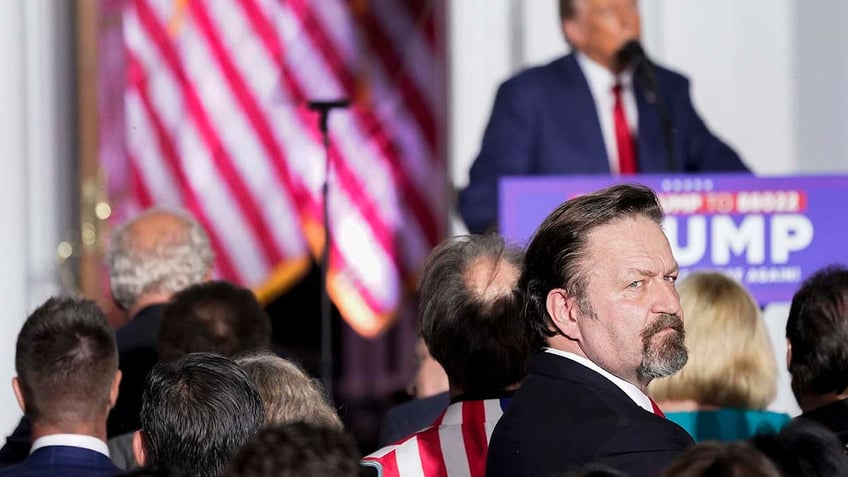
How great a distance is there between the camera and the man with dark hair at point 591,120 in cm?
625

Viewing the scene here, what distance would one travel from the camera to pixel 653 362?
252 cm

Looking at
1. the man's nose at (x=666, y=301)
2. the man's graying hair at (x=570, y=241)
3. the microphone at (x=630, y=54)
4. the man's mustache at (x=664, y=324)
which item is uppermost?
the microphone at (x=630, y=54)

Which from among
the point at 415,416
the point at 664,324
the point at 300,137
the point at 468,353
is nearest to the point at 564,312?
the point at 664,324

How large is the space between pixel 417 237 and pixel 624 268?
4930 mm

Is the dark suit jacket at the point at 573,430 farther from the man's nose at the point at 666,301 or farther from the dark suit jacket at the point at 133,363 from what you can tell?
the dark suit jacket at the point at 133,363

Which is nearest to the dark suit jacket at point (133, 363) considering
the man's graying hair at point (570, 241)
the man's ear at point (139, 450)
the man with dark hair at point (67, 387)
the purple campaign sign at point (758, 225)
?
the man with dark hair at point (67, 387)

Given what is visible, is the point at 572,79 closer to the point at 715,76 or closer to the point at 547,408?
the point at 715,76

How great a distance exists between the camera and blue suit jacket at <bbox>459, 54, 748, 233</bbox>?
6.23 m

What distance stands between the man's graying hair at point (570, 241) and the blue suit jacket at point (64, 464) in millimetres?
940

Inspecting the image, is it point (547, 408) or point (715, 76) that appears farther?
point (715, 76)

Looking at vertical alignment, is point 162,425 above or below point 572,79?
below

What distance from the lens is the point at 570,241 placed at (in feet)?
8.48

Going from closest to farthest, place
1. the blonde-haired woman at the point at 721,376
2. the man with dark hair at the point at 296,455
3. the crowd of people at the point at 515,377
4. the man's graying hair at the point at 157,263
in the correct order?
the man with dark hair at the point at 296,455, the crowd of people at the point at 515,377, the blonde-haired woman at the point at 721,376, the man's graying hair at the point at 157,263

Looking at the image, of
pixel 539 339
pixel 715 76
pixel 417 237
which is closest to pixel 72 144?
pixel 417 237
